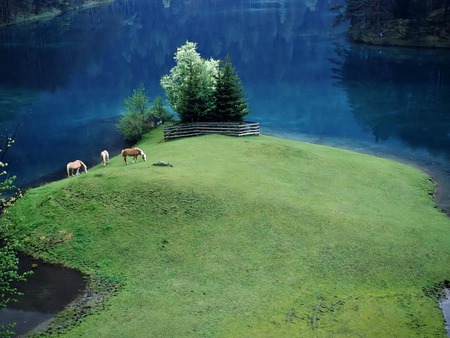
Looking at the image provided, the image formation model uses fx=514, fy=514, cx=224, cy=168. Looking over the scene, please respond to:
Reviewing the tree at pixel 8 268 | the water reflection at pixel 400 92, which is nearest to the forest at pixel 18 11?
the water reflection at pixel 400 92

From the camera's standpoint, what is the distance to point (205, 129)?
6372cm

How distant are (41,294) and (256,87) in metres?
76.3

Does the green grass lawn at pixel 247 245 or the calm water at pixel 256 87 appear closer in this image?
the green grass lawn at pixel 247 245

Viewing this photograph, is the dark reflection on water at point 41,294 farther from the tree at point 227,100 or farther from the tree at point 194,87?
the tree at point 227,100

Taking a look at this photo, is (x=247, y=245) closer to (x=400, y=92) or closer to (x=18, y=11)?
(x=400, y=92)

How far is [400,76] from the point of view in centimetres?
10838

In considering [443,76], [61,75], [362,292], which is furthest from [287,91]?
[362,292]

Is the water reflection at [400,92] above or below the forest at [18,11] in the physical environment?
below

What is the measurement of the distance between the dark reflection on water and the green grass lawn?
1166mm

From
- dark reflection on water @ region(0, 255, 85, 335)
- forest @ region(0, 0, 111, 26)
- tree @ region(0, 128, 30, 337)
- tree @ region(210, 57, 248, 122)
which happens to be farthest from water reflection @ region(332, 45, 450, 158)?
forest @ region(0, 0, 111, 26)

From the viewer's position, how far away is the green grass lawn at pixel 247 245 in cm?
2986

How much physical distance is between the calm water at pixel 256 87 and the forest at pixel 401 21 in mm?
4864

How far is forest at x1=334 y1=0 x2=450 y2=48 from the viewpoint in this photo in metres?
131

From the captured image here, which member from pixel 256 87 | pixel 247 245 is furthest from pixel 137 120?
pixel 247 245
